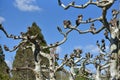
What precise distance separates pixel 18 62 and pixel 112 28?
3649 cm

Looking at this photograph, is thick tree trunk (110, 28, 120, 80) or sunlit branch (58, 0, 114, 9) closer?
sunlit branch (58, 0, 114, 9)

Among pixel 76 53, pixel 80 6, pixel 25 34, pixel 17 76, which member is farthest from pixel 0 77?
pixel 80 6

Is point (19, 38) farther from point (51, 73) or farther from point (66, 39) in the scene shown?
point (51, 73)

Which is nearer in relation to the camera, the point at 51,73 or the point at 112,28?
the point at 112,28

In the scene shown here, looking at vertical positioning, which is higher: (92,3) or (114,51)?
(92,3)

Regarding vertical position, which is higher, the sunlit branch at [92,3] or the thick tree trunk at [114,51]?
the sunlit branch at [92,3]

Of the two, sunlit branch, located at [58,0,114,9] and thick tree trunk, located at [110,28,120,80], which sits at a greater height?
sunlit branch, located at [58,0,114,9]

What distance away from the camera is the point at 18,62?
50562 mm

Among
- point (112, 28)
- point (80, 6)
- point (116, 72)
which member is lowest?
point (116, 72)

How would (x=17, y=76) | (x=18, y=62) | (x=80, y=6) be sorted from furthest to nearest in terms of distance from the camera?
(x=18, y=62) < (x=17, y=76) < (x=80, y=6)

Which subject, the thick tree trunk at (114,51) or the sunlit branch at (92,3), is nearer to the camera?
the sunlit branch at (92,3)

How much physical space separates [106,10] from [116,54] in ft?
6.15

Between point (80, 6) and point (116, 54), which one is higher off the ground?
point (80, 6)

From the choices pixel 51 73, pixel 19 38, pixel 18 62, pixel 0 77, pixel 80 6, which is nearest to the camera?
pixel 80 6
